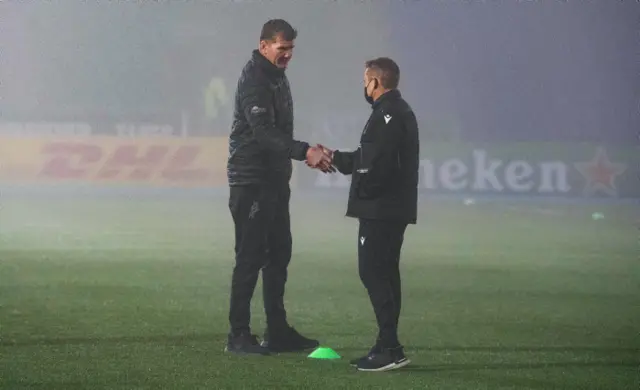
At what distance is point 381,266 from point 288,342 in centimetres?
97

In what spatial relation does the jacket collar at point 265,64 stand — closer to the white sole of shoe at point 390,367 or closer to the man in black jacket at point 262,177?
the man in black jacket at point 262,177

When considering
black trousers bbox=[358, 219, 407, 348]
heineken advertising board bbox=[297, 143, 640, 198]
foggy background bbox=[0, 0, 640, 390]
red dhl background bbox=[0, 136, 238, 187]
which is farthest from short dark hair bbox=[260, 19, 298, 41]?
red dhl background bbox=[0, 136, 238, 187]

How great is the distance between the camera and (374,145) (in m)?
6.18

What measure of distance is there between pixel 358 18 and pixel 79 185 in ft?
18.0

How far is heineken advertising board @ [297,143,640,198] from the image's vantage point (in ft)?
69.5

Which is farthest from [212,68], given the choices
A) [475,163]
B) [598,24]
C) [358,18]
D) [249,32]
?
[598,24]

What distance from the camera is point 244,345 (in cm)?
686

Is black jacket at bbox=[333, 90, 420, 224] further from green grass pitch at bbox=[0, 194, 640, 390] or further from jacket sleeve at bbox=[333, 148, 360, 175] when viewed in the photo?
green grass pitch at bbox=[0, 194, 640, 390]

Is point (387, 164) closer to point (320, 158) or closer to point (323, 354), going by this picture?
point (320, 158)

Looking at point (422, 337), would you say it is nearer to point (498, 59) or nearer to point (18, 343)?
point (18, 343)

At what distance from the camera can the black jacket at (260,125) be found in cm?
675

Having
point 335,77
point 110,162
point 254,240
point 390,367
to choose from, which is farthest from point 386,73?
point 335,77

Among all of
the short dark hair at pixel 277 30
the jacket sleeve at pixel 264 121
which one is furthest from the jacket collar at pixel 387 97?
the short dark hair at pixel 277 30

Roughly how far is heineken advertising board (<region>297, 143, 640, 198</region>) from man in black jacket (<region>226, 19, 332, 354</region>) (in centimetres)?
1436
